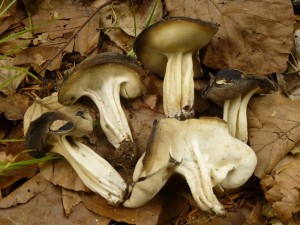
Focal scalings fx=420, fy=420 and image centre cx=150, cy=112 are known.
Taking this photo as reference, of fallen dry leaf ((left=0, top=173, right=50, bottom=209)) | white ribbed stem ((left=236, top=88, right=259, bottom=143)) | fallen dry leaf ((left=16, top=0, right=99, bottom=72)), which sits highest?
fallen dry leaf ((left=16, top=0, right=99, bottom=72))

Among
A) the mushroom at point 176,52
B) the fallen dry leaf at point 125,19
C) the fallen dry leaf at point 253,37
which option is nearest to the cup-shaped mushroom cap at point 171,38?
the mushroom at point 176,52

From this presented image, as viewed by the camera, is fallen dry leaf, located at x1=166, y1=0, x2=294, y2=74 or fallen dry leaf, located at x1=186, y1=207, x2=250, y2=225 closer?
fallen dry leaf, located at x1=186, y1=207, x2=250, y2=225

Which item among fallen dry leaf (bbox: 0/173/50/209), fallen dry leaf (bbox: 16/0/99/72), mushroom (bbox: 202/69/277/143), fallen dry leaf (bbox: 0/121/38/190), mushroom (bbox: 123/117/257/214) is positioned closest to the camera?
mushroom (bbox: 123/117/257/214)

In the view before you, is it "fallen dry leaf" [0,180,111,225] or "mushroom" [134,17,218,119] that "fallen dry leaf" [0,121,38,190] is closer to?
"fallen dry leaf" [0,180,111,225]

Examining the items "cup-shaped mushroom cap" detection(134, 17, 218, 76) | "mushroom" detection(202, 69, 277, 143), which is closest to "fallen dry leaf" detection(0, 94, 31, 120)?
"cup-shaped mushroom cap" detection(134, 17, 218, 76)

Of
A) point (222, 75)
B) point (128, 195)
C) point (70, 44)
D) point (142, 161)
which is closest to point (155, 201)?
point (128, 195)

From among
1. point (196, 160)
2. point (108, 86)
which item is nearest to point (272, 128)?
point (196, 160)

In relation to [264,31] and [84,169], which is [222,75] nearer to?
[264,31]
